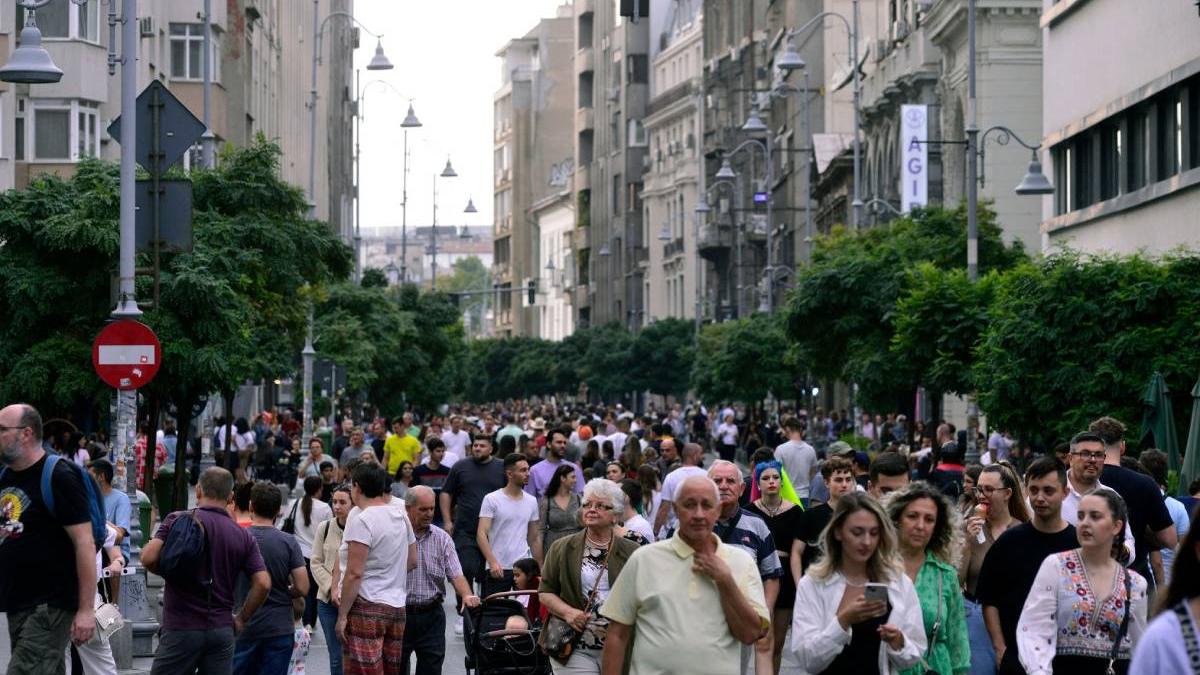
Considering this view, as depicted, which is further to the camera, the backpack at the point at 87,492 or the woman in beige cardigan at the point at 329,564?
the woman in beige cardigan at the point at 329,564

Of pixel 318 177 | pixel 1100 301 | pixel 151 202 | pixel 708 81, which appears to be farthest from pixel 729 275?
pixel 151 202

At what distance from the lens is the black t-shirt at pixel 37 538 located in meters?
10.1

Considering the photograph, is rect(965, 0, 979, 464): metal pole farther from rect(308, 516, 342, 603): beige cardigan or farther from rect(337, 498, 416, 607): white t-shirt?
rect(337, 498, 416, 607): white t-shirt

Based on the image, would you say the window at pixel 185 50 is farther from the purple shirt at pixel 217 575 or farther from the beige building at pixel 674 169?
the beige building at pixel 674 169

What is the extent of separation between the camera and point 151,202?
19.8m

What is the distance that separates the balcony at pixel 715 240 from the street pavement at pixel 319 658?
88074 mm

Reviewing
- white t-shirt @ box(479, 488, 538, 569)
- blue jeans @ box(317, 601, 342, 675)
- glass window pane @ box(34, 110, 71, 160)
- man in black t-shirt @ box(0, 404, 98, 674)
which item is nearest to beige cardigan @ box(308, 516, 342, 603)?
blue jeans @ box(317, 601, 342, 675)

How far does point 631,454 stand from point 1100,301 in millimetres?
6805

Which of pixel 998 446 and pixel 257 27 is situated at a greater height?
pixel 257 27

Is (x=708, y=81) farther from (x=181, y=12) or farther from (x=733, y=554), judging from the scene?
(x=733, y=554)

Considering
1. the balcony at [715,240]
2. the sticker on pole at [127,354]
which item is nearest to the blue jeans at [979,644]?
the sticker on pole at [127,354]

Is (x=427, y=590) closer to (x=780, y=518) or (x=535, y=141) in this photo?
(x=780, y=518)

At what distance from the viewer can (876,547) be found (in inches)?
328

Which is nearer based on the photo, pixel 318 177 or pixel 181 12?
pixel 181 12
